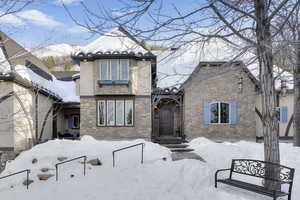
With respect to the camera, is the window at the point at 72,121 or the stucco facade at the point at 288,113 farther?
the window at the point at 72,121

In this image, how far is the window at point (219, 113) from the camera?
600 inches

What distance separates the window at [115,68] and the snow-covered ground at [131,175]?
182 inches

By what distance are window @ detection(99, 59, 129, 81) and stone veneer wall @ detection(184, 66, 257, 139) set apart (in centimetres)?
382

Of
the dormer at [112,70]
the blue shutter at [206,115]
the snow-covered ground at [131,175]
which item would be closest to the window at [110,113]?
the dormer at [112,70]

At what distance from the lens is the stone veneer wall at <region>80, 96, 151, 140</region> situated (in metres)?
14.9

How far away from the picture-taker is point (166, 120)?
17.0 metres

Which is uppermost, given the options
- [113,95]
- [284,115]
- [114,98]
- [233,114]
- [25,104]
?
[113,95]

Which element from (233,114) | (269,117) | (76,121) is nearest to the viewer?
(269,117)

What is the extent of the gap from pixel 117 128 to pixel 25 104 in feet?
18.0

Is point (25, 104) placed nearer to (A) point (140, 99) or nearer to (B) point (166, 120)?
(A) point (140, 99)

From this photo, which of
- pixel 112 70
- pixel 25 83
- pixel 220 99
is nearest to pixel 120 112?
pixel 112 70

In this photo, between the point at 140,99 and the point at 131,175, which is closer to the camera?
the point at 131,175

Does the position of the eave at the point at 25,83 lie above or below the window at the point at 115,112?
above

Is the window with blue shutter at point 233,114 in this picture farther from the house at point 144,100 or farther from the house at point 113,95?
the house at point 113,95
